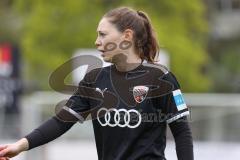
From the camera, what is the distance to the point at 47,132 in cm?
473

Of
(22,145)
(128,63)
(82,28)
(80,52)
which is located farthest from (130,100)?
(82,28)

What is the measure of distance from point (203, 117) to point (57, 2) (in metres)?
6.33

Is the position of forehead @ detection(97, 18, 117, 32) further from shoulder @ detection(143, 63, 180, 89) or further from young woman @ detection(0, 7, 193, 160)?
shoulder @ detection(143, 63, 180, 89)

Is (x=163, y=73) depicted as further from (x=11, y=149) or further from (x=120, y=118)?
(x=11, y=149)

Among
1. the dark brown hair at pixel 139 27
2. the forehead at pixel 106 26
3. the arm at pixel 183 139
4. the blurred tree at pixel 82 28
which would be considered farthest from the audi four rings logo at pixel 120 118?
the blurred tree at pixel 82 28

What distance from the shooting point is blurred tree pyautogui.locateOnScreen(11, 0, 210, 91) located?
1750cm

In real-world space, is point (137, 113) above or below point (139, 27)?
below

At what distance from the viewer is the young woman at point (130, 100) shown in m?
4.54

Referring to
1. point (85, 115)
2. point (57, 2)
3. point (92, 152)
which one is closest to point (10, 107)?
point (57, 2)

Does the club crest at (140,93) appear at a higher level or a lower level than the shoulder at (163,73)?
lower

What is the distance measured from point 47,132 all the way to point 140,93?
1.80ft

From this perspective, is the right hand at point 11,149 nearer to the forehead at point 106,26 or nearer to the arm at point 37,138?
the arm at point 37,138

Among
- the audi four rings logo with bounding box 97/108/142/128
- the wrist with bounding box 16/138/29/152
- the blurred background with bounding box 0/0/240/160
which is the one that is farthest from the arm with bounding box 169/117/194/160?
the blurred background with bounding box 0/0/240/160

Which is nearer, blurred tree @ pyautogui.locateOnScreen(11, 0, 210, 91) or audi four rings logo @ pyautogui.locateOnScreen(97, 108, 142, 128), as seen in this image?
audi four rings logo @ pyautogui.locateOnScreen(97, 108, 142, 128)
